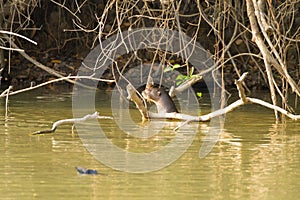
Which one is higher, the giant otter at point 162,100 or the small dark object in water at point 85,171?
the giant otter at point 162,100

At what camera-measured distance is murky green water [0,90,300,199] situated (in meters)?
5.20

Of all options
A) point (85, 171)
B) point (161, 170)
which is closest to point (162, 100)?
point (161, 170)

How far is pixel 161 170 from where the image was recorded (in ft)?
19.4

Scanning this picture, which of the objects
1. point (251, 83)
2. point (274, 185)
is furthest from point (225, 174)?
point (251, 83)

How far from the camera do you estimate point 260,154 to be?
664 cm

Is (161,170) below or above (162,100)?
below

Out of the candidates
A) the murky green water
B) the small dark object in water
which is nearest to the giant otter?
the murky green water

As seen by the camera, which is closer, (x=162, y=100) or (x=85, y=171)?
(x=85, y=171)

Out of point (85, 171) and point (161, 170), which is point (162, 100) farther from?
point (85, 171)

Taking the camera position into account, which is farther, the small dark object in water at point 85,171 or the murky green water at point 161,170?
the small dark object in water at point 85,171

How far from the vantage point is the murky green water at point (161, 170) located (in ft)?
17.1

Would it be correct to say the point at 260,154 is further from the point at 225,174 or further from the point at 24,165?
the point at 24,165

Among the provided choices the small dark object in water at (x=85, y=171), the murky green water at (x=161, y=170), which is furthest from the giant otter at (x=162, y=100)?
the small dark object in water at (x=85, y=171)

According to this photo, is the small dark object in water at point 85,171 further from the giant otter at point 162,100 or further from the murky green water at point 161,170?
the giant otter at point 162,100
